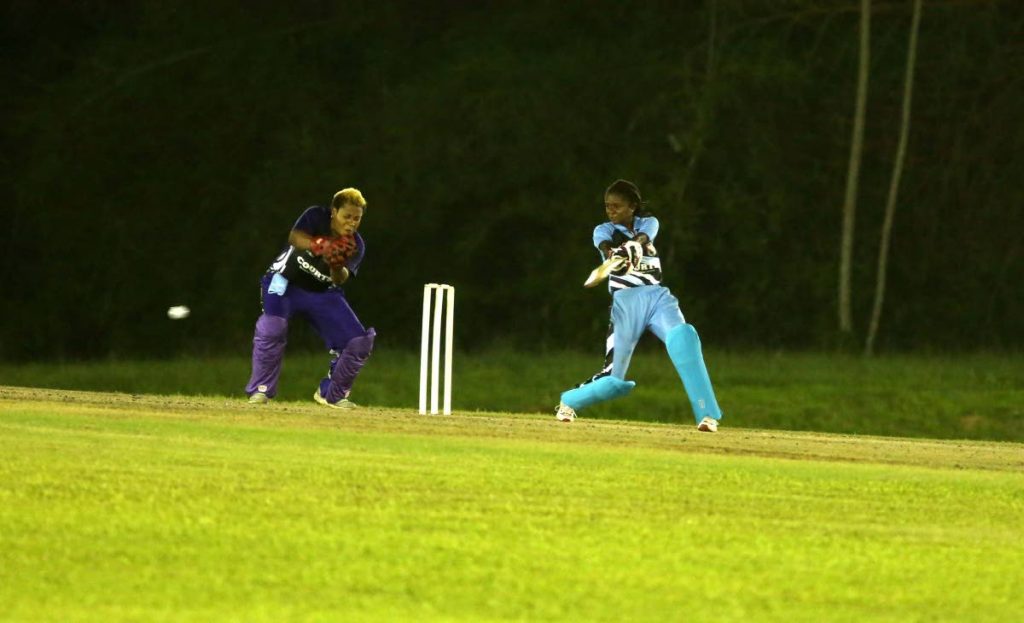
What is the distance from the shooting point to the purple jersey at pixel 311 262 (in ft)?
62.2

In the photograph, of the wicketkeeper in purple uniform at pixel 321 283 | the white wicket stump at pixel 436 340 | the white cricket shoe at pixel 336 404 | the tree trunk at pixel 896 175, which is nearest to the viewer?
the white wicket stump at pixel 436 340

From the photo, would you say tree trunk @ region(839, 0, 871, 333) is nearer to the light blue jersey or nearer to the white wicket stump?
the white wicket stump

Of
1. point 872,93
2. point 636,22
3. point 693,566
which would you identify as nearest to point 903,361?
point 872,93

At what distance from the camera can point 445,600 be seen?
8.96 metres

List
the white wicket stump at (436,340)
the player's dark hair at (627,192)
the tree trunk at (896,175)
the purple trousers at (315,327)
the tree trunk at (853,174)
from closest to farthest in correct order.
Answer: the player's dark hair at (627,192) < the white wicket stump at (436,340) < the purple trousers at (315,327) < the tree trunk at (853,174) < the tree trunk at (896,175)

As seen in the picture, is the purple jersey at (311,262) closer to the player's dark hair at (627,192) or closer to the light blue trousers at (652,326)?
the player's dark hair at (627,192)

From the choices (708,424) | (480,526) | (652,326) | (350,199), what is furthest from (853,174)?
(480,526)

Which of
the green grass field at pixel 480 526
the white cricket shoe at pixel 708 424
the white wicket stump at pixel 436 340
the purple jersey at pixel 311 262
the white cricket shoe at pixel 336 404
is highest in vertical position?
the purple jersey at pixel 311 262

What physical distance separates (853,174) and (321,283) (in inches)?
679

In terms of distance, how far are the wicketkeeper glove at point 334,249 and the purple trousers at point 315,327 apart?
383 millimetres

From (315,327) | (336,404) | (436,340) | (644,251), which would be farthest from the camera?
(336,404)

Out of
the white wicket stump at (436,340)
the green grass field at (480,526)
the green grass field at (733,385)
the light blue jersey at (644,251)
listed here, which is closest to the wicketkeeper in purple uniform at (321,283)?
the white wicket stump at (436,340)

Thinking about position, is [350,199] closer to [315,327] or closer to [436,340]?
[315,327]

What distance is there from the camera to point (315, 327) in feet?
63.9
